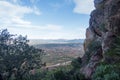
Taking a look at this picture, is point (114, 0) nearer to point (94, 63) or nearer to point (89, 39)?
point (94, 63)

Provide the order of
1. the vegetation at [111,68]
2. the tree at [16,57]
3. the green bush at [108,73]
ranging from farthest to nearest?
the tree at [16,57]
the vegetation at [111,68]
the green bush at [108,73]

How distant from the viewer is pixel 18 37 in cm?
5409

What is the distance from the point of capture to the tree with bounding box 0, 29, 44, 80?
48.3 meters

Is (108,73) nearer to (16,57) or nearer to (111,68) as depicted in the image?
(111,68)

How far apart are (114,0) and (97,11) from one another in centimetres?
1098

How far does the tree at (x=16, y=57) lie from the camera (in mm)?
48312

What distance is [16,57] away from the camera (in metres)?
50.5

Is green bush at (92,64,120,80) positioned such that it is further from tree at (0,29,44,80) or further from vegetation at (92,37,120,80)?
tree at (0,29,44,80)

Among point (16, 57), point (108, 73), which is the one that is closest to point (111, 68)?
point (108, 73)

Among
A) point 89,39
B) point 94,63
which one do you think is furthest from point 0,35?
point 94,63

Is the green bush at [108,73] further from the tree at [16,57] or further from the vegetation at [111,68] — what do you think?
the tree at [16,57]

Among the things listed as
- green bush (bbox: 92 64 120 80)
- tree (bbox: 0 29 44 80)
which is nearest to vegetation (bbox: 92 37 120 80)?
green bush (bbox: 92 64 120 80)

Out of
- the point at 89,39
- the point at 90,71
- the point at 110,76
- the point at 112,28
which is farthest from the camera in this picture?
the point at 89,39

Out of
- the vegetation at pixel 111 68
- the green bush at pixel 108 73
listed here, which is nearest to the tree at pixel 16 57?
the vegetation at pixel 111 68
